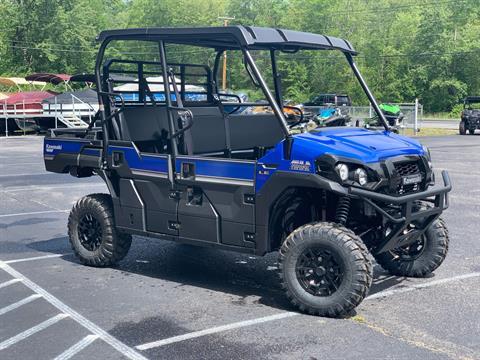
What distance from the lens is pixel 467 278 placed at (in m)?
6.59

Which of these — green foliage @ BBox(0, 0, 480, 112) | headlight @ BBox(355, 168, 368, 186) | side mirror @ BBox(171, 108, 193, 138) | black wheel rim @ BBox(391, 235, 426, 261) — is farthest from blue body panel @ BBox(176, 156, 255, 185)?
green foliage @ BBox(0, 0, 480, 112)

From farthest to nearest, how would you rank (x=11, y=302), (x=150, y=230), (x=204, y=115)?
(x=204, y=115), (x=150, y=230), (x=11, y=302)

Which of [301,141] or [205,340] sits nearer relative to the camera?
[205,340]

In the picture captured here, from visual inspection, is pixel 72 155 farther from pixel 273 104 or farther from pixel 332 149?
pixel 332 149

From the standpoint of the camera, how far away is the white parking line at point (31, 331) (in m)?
4.79

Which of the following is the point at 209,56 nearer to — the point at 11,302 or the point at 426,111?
the point at 11,302

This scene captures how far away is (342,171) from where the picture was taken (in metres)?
5.21

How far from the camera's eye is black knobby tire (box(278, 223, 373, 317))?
205 inches

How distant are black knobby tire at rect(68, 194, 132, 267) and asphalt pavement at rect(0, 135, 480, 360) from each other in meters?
0.14

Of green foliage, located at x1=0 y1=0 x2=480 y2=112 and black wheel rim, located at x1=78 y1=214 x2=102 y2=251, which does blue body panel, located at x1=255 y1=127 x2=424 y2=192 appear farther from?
green foliage, located at x1=0 y1=0 x2=480 y2=112

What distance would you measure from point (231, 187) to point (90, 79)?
7.31ft

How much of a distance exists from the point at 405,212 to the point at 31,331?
3006 mm

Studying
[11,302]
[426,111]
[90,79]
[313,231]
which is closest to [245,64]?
[313,231]

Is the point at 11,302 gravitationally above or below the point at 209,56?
below
